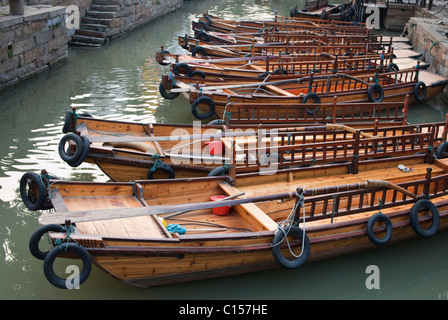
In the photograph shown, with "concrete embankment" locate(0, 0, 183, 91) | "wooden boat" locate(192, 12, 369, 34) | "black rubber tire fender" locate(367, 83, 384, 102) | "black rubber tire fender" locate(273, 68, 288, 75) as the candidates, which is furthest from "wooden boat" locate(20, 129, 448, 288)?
"wooden boat" locate(192, 12, 369, 34)

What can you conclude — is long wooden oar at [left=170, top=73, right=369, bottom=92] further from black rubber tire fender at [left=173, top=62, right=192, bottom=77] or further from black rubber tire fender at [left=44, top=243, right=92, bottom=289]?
black rubber tire fender at [left=44, top=243, right=92, bottom=289]

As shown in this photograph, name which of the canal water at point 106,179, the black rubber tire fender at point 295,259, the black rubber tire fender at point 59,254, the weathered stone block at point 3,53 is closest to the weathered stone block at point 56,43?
the canal water at point 106,179

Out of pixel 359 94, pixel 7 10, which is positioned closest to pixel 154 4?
pixel 7 10

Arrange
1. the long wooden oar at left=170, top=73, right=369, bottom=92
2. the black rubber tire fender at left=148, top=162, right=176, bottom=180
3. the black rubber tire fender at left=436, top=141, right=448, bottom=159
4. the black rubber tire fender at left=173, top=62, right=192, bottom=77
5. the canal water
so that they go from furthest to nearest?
the black rubber tire fender at left=173, top=62, right=192, bottom=77, the long wooden oar at left=170, top=73, right=369, bottom=92, the black rubber tire fender at left=436, top=141, right=448, bottom=159, the black rubber tire fender at left=148, top=162, right=176, bottom=180, the canal water

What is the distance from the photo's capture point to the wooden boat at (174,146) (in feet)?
24.6

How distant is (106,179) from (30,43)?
6916 millimetres

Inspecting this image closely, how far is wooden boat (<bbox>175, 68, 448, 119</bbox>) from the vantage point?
34.6ft

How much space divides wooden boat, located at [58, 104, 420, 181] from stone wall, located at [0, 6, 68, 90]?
575 cm

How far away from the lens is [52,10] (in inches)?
586

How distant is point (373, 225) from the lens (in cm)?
633

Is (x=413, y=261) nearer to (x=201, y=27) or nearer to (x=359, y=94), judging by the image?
(x=359, y=94)

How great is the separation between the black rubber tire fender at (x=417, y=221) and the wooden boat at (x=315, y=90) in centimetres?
439

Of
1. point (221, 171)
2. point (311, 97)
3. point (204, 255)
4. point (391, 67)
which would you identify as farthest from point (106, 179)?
point (391, 67)
